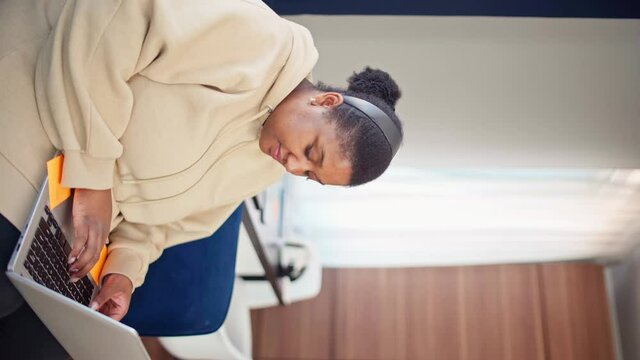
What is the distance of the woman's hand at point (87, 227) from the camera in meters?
1.11

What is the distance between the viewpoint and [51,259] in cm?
106

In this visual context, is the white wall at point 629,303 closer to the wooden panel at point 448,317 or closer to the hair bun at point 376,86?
the wooden panel at point 448,317

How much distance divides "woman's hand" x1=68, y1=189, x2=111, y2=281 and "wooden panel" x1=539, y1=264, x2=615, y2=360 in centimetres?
195

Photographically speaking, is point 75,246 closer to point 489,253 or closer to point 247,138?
point 247,138

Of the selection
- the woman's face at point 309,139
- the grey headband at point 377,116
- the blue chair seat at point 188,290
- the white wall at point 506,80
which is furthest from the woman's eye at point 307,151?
the white wall at point 506,80

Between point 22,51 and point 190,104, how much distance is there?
275 millimetres

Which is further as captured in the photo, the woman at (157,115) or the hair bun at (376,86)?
the hair bun at (376,86)

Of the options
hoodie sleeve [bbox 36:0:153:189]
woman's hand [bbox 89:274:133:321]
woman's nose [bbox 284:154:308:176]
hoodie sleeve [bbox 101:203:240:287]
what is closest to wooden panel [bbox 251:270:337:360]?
hoodie sleeve [bbox 101:203:240:287]

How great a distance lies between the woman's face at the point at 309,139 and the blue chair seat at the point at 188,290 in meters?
0.64

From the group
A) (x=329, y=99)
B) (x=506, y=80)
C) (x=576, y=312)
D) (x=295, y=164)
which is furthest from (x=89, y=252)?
(x=576, y=312)

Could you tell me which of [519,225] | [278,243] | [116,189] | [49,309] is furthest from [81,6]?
[519,225]

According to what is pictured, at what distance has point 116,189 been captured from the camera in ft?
4.07

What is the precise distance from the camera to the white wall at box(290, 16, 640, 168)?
79.9 inches

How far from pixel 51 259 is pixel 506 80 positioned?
4.90 ft
